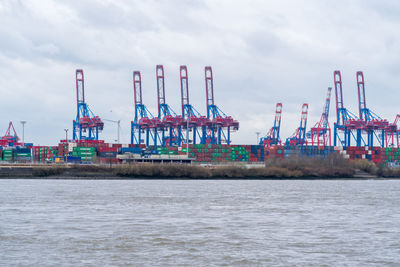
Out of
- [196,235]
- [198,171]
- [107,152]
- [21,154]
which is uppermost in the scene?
[21,154]

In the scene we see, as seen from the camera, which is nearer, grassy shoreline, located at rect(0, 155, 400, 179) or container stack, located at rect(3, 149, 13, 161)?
grassy shoreline, located at rect(0, 155, 400, 179)

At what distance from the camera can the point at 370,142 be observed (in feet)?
394

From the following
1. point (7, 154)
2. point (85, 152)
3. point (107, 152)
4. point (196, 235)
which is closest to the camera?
point (196, 235)

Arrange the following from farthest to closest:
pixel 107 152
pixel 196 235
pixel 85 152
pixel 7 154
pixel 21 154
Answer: pixel 7 154 < pixel 21 154 < pixel 107 152 < pixel 85 152 < pixel 196 235

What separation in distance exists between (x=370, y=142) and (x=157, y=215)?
98994mm

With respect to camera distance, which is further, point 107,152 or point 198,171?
point 107,152

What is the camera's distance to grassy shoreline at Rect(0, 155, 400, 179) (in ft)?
273

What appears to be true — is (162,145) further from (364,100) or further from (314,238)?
(314,238)

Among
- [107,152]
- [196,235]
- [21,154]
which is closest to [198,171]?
[107,152]

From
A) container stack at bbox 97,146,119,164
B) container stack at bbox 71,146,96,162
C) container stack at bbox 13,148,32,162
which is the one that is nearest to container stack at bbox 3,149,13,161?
container stack at bbox 13,148,32,162

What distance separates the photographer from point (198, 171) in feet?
282

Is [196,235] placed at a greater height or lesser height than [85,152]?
lesser

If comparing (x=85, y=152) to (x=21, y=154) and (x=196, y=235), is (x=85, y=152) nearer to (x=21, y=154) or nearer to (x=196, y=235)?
(x=21, y=154)

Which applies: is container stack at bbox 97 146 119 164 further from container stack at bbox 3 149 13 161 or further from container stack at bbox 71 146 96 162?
container stack at bbox 3 149 13 161
